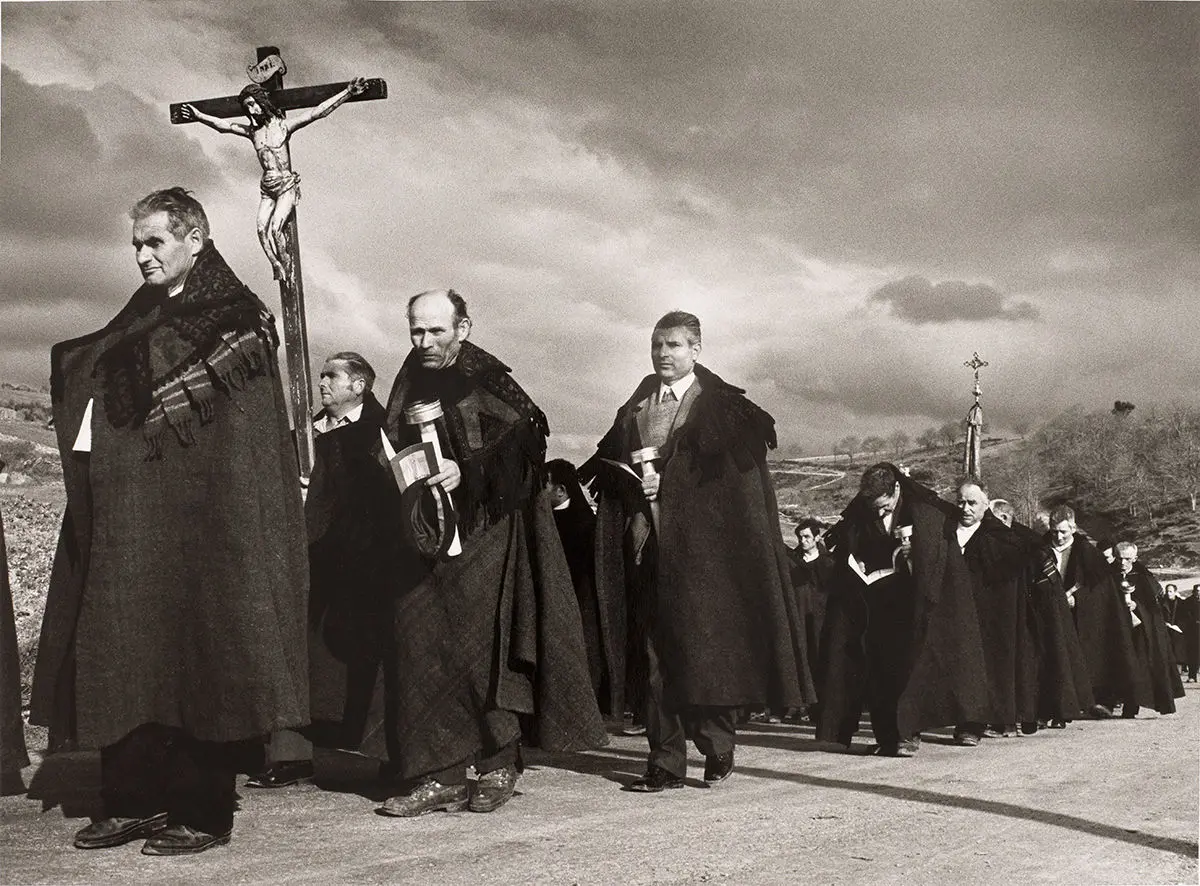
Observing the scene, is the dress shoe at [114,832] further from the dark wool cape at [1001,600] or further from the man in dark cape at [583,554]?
the dark wool cape at [1001,600]

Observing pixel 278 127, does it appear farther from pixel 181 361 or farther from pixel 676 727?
pixel 676 727

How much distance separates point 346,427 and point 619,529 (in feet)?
4.30

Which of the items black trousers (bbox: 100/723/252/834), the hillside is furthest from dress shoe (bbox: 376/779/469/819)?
the hillside

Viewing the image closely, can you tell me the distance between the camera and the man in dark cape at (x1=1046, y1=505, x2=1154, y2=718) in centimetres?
1091

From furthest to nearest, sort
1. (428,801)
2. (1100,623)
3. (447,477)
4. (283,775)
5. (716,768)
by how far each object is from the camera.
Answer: (1100,623), (716,768), (283,775), (447,477), (428,801)

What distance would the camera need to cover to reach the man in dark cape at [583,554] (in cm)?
613

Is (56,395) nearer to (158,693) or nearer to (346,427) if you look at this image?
(158,693)

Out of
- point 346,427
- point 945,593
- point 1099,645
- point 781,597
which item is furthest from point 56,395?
point 1099,645

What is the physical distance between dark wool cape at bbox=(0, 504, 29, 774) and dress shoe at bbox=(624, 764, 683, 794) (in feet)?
7.77

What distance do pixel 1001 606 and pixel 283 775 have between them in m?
5.43

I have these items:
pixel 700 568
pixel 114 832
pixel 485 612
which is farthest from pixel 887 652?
pixel 114 832

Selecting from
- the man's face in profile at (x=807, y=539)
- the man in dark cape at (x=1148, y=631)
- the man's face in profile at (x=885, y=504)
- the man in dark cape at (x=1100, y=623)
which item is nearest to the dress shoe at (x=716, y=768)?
the man's face in profile at (x=885, y=504)

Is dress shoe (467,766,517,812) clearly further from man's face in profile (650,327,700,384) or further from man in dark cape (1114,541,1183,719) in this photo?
man in dark cape (1114,541,1183,719)

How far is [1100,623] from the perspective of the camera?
36.5 ft
